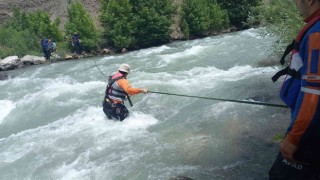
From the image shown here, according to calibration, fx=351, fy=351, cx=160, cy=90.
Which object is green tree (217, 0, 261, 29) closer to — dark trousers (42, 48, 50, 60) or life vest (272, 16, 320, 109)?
dark trousers (42, 48, 50, 60)

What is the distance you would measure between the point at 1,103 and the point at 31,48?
43.7ft

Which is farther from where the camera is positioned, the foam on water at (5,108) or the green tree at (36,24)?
the green tree at (36,24)

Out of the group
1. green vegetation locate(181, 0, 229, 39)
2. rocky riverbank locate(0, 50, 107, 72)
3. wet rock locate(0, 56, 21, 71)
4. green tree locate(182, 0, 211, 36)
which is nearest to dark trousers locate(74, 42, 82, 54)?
rocky riverbank locate(0, 50, 107, 72)

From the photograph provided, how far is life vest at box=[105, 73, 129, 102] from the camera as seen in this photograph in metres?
8.63

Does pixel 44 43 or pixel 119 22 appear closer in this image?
pixel 44 43

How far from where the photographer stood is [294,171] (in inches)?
99.0

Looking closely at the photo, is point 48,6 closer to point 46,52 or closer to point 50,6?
point 50,6

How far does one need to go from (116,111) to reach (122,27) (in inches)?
666

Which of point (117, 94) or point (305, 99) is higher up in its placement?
point (305, 99)

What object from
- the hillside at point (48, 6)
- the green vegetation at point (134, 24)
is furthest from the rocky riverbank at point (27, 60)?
the hillside at point (48, 6)

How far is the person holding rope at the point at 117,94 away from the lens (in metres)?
8.54

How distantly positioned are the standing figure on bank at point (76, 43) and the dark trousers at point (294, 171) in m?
22.8

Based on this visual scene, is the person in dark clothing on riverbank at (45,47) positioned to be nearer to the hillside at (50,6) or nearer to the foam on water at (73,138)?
the hillside at (50,6)

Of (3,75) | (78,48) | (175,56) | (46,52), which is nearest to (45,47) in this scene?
(46,52)
